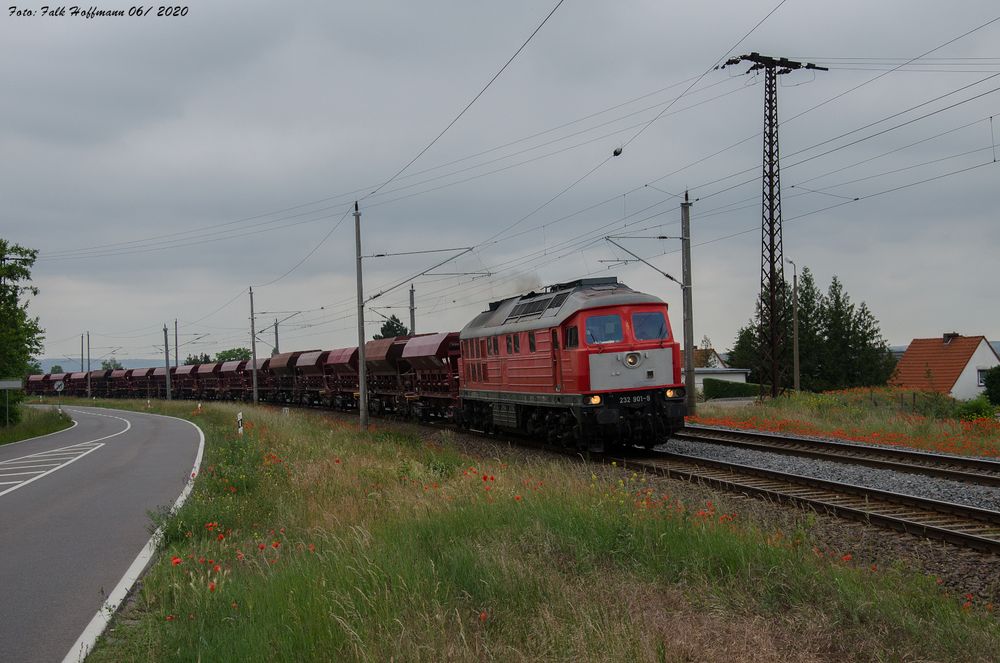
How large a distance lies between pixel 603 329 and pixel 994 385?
4422 cm

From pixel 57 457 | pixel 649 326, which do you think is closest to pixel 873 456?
pixel 649 326

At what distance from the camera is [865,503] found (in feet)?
38.3

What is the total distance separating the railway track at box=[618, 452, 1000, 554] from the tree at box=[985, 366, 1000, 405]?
44.2m

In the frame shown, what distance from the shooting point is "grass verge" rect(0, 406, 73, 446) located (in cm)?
3572

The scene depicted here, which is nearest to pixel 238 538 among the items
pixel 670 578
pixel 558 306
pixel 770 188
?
pixel 670 578

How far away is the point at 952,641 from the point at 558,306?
13.7 metres

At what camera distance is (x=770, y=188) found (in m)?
32.2

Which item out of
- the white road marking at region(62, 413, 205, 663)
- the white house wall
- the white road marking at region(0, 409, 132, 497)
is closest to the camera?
the white road marking at region(62, 413, 205, 663)

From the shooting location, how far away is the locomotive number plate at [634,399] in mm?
17422

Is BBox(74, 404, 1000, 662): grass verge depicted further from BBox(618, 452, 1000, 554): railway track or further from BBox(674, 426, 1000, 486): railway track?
BBox(674, 426, 1000, 486): railway track

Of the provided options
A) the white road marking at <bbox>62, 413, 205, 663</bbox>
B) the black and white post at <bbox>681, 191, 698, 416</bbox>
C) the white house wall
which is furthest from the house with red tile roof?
the white road marking at <bbox>62, 413, 205, 663</bbox>

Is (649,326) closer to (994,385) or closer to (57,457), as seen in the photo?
(57,457)

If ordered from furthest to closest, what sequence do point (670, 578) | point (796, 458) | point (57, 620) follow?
point (796, 458) < point (57, 620) < point (670, 578)

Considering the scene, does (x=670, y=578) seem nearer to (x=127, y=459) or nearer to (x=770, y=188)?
(x=127, y=459)
